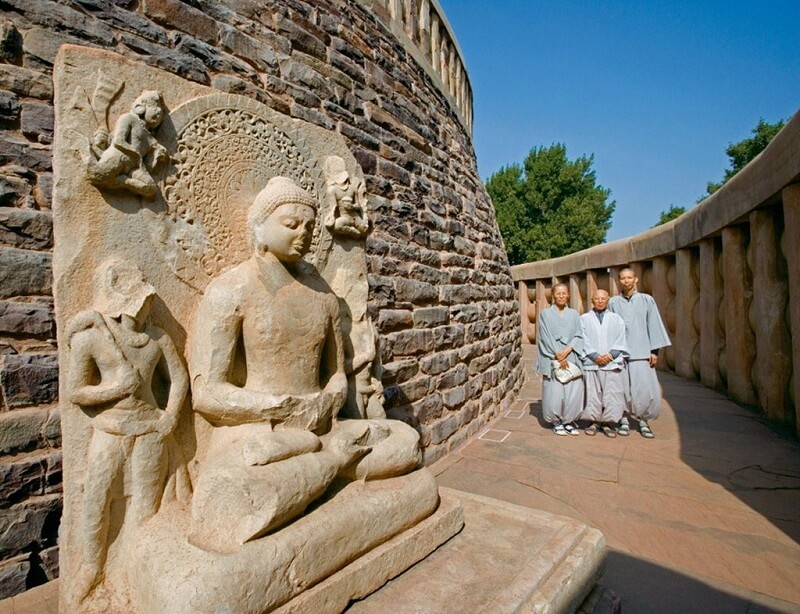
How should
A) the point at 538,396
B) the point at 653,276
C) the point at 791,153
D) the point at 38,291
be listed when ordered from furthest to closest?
the point at 653,276 → the point at 538,396 → the point at 791,153 → the point at 38,291

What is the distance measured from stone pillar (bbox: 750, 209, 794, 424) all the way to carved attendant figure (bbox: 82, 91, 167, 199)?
5.37 metres

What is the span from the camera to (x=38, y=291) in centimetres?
239

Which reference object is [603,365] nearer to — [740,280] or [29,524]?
[740,280]

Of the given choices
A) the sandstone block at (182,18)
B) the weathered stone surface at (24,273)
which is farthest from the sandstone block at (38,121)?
the sandstone block at (182,18)

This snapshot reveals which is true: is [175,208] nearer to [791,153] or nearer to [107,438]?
[107,438]

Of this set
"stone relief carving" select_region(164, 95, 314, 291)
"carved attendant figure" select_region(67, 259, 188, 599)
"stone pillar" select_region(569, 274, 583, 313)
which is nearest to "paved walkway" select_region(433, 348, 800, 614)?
"carved attendant figure" select_region(67, 259, 188, 599)

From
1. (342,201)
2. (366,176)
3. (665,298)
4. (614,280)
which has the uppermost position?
(366,176)

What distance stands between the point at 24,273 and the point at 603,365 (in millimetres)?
4746

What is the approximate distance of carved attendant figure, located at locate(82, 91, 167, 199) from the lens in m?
1.70

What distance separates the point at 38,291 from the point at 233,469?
64.8 inches

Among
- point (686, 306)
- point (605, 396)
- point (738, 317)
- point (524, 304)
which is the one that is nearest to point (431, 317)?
point (605, 396)

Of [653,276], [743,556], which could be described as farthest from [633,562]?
[653,276]

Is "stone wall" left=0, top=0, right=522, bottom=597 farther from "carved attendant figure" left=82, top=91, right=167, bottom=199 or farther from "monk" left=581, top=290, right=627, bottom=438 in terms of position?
"monk" left=581, top=290, right=627, bottom=438

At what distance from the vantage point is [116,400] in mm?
1661
